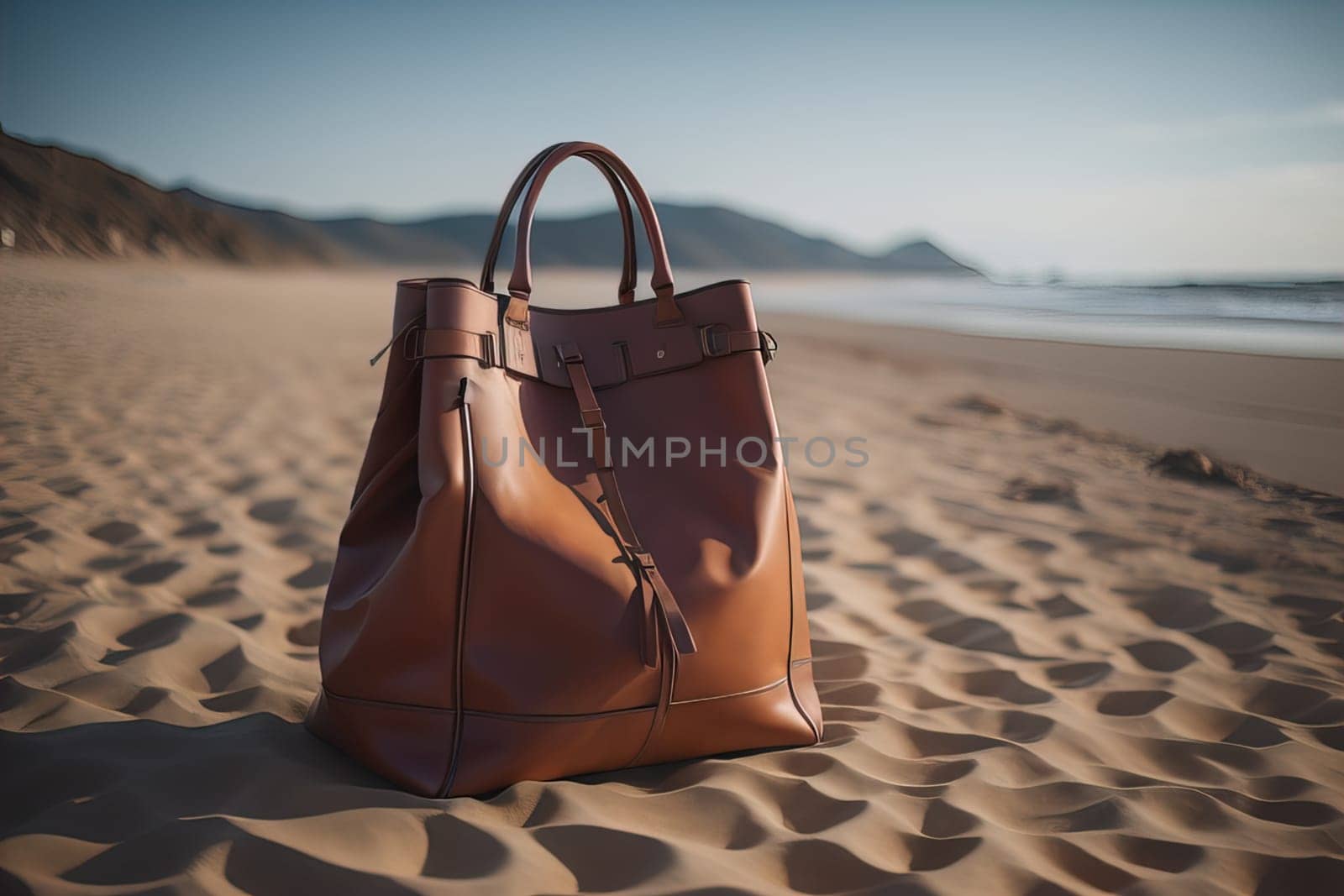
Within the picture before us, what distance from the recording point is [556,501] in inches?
60.2

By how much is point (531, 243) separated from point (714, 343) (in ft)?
1.41

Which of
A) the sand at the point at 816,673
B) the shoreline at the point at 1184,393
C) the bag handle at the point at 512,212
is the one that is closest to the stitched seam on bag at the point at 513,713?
the sand at the point at 816,673

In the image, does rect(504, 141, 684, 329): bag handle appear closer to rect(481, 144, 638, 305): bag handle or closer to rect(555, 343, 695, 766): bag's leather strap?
rect(481, 144, 638, 305): bag handle

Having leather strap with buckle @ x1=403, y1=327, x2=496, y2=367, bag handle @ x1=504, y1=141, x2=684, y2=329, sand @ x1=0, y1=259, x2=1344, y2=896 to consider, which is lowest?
sand @ x1=0, y1=259, x2=1344, y2=896

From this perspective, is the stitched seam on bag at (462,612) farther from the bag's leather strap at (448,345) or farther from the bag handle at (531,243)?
the bag handle at (531,243)

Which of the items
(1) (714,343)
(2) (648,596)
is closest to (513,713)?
(2) (648,596)

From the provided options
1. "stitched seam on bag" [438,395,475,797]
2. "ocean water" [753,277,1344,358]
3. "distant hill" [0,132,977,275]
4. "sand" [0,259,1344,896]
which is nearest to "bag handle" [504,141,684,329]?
"stitched seam on bag" [438,395,475,797]

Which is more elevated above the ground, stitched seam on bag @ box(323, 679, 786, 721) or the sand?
stitched seam on bag @ box(323, 679, 786, 721)

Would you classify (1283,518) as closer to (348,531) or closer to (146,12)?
(348,531)

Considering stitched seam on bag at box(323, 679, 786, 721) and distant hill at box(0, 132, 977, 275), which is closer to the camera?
stitched seam on bag at box(323, 679, 786, 721)

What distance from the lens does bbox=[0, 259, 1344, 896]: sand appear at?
126 centimetres

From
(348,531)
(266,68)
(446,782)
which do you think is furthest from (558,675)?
(266,68)

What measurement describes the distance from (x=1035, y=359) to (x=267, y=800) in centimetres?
837

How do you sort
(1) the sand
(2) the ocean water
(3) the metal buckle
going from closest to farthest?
(1) the sand → (3) the metal buckle → (2) the ocean water
